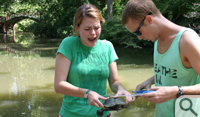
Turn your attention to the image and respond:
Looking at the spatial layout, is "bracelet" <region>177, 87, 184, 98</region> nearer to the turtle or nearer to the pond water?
the turtle

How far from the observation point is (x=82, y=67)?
1.99 meters

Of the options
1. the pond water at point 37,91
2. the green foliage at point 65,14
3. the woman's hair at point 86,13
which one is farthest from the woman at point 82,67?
the green foliage at point 65,14

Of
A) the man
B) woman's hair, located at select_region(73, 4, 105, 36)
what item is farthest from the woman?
the man

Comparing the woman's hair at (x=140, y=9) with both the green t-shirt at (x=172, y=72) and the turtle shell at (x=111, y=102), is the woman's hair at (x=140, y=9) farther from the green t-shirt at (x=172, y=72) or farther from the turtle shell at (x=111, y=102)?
the turtle shell at (x=111, y=102)

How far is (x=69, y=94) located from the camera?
1.91 meters

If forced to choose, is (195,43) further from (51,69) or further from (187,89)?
(51,69)

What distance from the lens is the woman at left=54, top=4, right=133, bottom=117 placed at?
194 centimetres

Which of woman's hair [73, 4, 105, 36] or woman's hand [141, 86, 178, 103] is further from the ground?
woman's hair [73, 4, 105, 36]

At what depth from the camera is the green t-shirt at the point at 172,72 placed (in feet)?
5.23

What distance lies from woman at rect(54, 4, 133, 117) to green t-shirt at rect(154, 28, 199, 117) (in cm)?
39

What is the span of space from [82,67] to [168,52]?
0.81 meters

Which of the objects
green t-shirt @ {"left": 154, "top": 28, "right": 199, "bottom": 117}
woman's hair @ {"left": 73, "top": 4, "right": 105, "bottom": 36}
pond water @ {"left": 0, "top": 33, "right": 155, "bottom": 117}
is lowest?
pond water @ {"left": 0, "top": 33, "right": 155, "bottom": 117}

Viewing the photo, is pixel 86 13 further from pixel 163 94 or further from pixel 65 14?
pixel 65 14

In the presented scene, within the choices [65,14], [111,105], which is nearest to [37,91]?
[111,105]
